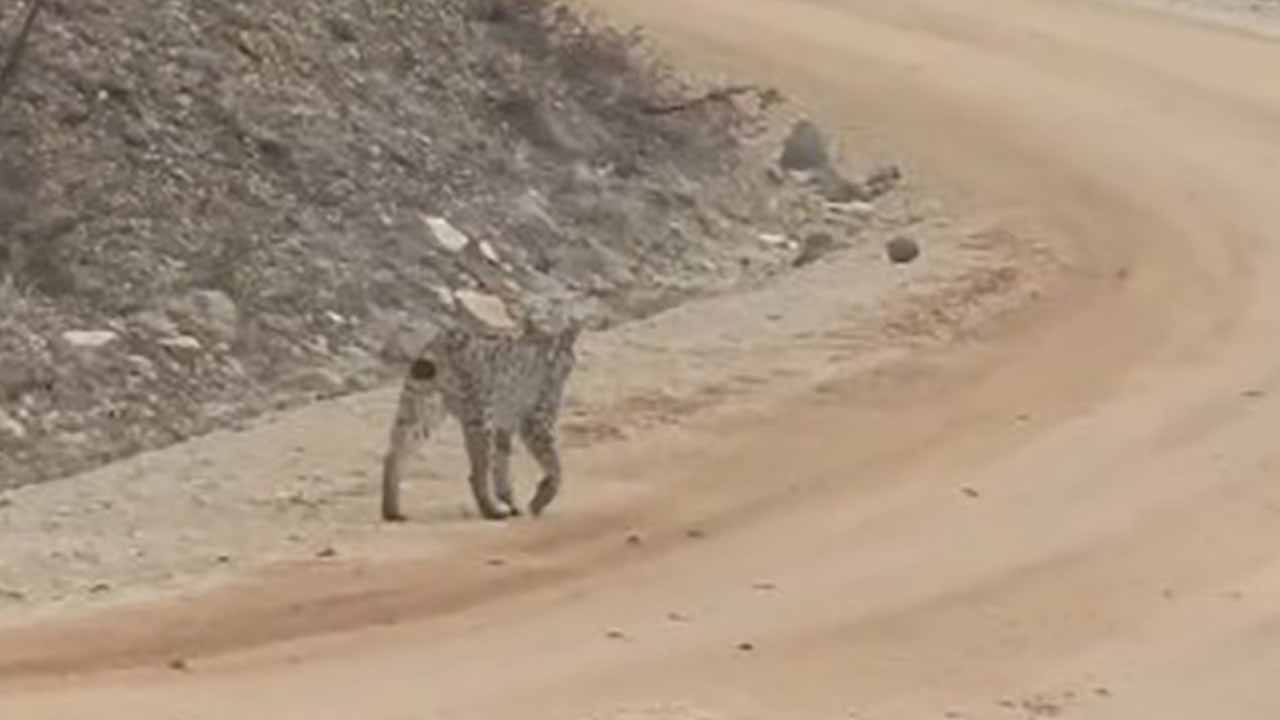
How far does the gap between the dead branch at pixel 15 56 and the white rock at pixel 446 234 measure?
7.60ft

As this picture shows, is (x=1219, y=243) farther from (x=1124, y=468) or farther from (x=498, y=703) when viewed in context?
(x=498, y=703)

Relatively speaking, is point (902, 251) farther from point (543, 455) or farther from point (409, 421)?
point (409, 421)

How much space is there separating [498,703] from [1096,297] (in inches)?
325

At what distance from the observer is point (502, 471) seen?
44.0 feet

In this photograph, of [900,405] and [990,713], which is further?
[900,405]

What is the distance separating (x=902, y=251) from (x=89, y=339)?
5536mm

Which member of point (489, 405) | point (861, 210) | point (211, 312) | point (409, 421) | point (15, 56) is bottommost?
point (861, 210)

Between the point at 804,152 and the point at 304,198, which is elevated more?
the point at 304,198

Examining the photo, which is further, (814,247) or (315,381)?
(814,247)

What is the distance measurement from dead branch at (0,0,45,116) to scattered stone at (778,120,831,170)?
5.67m

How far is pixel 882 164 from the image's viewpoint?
21875mm

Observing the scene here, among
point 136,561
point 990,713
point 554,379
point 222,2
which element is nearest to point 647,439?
point 554,379

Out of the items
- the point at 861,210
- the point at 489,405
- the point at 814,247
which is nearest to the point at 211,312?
the point at 489,405

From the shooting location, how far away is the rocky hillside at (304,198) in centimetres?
1554
